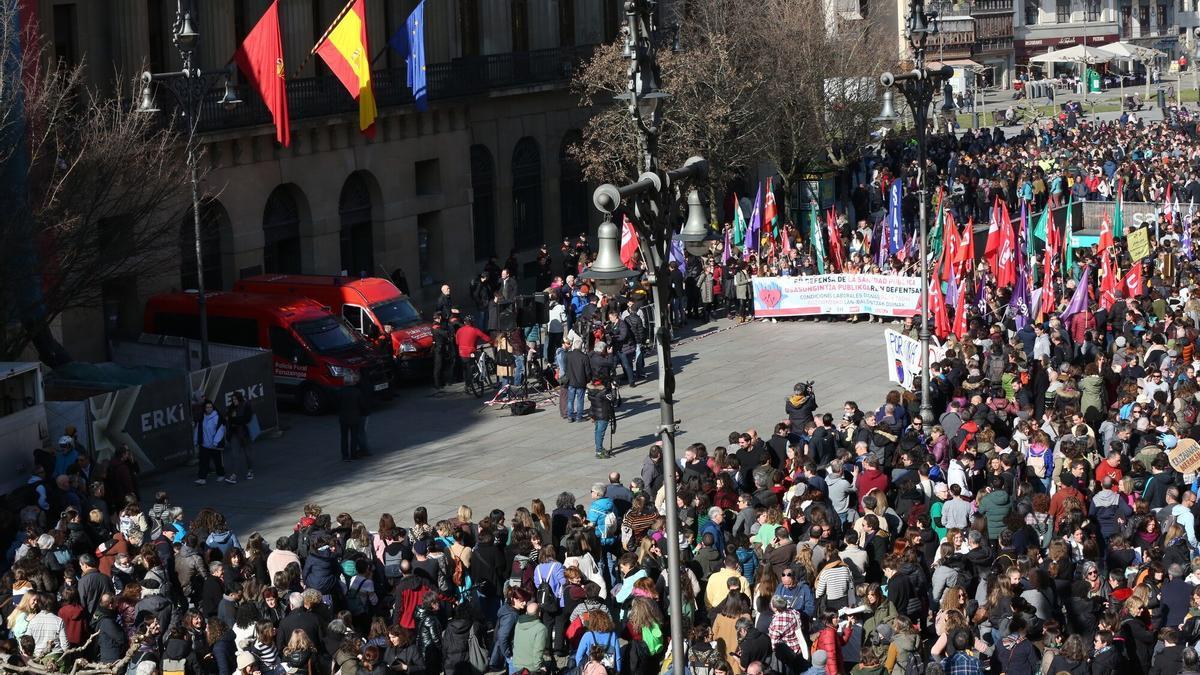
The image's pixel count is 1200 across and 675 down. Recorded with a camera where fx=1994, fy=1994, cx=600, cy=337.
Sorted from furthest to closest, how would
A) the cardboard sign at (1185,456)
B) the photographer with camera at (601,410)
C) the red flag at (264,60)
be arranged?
the red flag at (264,60), the photographer with camera at (601,410), the cardboard sign at (1185,456)

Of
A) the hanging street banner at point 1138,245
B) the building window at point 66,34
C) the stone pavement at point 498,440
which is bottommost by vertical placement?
the stone pavement at point 498,440

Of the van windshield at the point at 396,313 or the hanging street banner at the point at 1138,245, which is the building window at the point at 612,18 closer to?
the hanging street banner at the point at 1138,245

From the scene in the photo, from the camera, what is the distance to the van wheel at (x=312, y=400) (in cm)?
3167

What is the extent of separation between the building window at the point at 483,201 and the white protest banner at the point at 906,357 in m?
16.4

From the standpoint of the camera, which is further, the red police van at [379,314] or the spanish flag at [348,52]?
the spanish flag at [348,52]

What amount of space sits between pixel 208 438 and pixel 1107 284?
48.3ft

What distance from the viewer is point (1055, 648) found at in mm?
15031

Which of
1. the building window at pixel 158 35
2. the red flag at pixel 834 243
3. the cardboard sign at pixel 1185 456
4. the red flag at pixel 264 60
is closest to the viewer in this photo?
the cardboard sign at pixel 1185 456

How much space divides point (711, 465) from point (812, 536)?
13.8ft

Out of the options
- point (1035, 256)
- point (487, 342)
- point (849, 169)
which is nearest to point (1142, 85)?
point (849, 169)

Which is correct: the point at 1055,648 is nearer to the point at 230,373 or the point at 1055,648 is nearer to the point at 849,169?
the point at 230,373

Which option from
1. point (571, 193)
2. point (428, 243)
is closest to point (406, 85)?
point (428, 243)

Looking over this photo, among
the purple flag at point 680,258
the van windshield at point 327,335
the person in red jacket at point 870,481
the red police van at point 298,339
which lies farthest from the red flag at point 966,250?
the person in red jacket at point 870,481

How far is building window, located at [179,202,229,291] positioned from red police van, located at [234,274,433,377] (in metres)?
2.77
